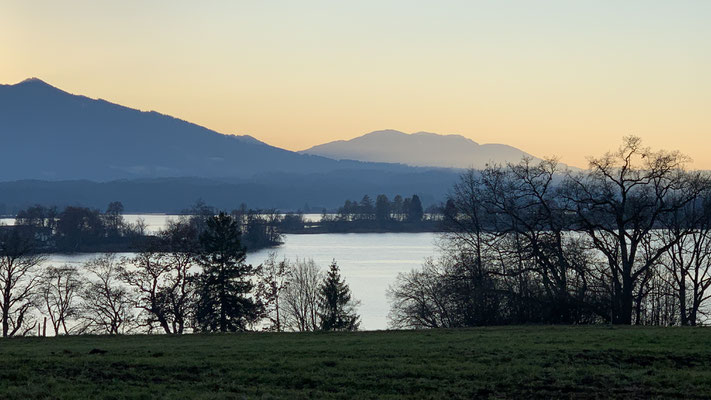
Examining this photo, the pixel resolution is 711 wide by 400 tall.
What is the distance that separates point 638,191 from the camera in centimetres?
3709

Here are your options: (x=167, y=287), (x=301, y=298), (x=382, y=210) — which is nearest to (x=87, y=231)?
(x=301, y=298)

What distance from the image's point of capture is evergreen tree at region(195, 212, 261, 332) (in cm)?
4059

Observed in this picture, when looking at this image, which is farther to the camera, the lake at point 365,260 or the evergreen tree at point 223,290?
the lake at point 365,260

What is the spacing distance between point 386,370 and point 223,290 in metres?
28.4

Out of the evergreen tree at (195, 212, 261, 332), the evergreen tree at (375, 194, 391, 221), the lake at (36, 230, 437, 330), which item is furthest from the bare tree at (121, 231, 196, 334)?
the evergreen tree at (375, 194, 391, 221)

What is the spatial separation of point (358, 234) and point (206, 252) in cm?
13783

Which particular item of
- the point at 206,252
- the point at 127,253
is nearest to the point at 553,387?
the point at 206,252

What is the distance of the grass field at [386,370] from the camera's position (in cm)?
1240

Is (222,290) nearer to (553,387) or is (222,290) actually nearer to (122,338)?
(122,338)

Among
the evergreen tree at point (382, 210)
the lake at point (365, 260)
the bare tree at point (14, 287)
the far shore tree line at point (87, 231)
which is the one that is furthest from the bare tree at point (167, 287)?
the evergreen tree at point (382, 210)

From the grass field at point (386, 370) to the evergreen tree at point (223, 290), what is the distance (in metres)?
21.3

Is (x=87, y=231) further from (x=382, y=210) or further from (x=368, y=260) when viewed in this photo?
(x=382, y=210)

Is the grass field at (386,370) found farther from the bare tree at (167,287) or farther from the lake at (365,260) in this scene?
the lake at (365,260)

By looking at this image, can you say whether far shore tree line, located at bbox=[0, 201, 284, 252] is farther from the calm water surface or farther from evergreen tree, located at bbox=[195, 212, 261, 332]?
evergreen tree, located at bbox=[195, 212, 261, 332]
